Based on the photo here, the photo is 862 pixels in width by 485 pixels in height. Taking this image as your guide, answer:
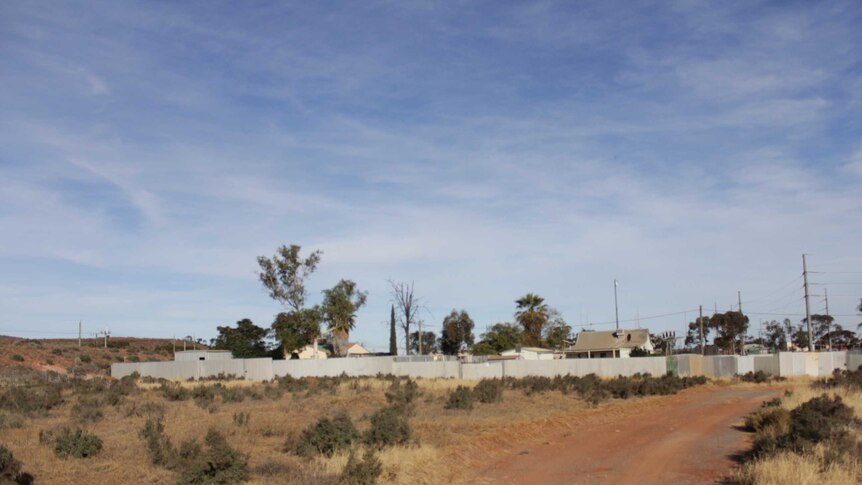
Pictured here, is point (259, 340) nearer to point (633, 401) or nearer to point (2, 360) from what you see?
point (2, 360)

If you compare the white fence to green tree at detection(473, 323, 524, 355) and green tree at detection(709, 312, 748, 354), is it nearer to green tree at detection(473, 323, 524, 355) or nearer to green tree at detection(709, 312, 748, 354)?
green tree at detection(473, 323, 524, 355)

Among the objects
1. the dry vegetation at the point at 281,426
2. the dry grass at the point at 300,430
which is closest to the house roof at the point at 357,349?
the dry vegetation at the point at 281,426

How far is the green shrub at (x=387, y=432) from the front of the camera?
18047 mm

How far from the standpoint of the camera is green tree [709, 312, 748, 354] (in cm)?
10401

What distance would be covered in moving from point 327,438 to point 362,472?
4.23 m

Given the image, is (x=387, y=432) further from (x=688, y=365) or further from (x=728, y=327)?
(x=728, y=327)

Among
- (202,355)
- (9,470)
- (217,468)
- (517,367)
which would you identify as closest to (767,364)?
(517,367)

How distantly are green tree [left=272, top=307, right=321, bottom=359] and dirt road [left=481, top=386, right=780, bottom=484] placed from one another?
46481mm

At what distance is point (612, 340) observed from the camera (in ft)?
266

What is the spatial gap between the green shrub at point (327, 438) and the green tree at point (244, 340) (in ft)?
190

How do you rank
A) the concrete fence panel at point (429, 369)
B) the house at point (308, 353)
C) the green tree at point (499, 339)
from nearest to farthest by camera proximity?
1. the concrete fence panel at point (429, 369)
2. the house at point (308, 353)
3. the green tree at point (499, 339)

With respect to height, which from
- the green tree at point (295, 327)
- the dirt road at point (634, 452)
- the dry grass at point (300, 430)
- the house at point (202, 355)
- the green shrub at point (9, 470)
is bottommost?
the dirt road at point (634, 452)

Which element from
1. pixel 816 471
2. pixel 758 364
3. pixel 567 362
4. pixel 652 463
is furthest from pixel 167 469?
pixel 758 364

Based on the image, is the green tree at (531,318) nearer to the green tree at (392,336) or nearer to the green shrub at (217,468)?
the green tree at (392,336)
